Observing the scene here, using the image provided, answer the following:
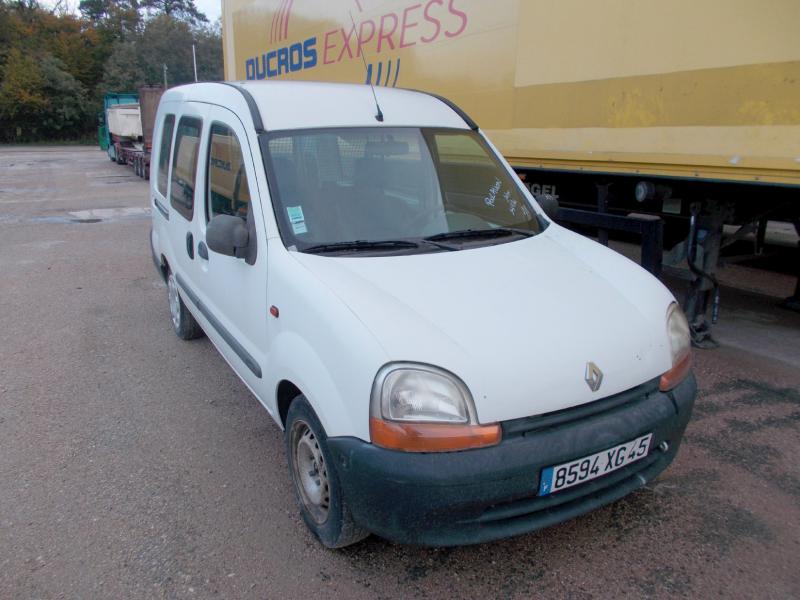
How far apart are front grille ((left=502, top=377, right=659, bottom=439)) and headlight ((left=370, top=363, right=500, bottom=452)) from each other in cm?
8

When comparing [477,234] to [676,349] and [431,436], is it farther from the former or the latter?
[431,436]

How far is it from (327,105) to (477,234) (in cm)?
112

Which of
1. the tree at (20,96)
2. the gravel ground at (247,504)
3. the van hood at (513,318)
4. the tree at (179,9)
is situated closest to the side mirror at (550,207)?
the van hood at (513,318)

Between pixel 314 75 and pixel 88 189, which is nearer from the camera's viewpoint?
pixel 314 75

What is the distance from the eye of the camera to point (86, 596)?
7.86ft

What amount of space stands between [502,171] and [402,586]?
2379 millimetres

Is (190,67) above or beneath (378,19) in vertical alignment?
above

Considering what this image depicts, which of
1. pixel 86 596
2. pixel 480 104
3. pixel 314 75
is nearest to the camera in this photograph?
pixel 86 596

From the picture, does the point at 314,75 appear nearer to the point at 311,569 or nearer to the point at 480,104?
the point at 480,104

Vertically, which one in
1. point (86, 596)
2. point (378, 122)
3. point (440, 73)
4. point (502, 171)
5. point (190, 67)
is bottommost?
point (86, 596)

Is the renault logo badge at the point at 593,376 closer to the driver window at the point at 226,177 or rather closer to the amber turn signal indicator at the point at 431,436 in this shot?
the amber turn signal indicator at the point at 431,436

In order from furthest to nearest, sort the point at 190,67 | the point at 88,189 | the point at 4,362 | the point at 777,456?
the point at 190,67 < the point at 88,189 < the point at 4,362 < the point at 777,456

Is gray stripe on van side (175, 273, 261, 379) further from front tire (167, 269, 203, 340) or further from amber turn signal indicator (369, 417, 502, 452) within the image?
amber turn signal indicator (369, 417, 502, 452)

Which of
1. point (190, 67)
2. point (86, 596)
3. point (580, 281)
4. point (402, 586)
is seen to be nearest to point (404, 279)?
point (580, 281)
